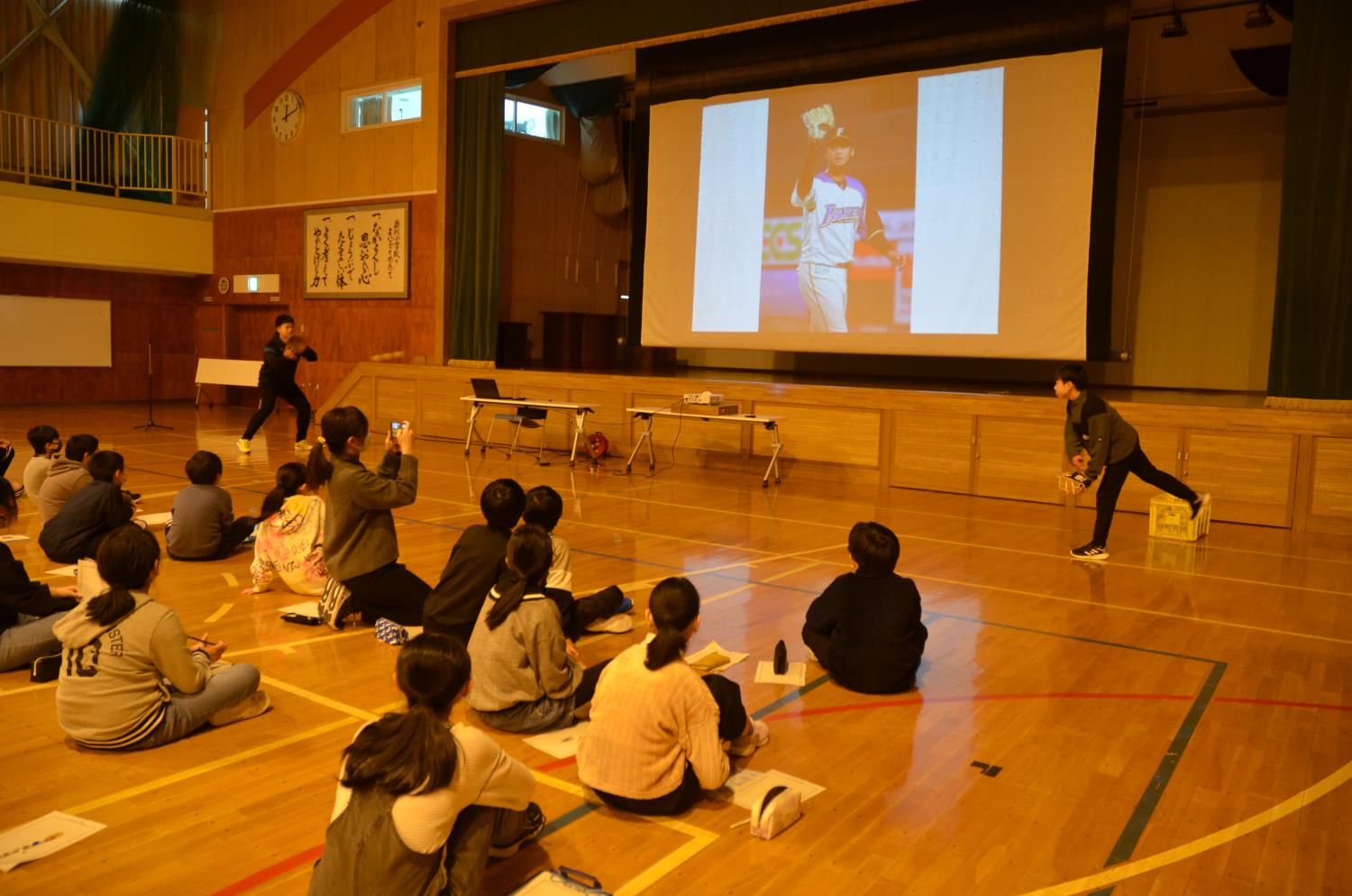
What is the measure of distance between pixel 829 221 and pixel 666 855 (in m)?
10.00

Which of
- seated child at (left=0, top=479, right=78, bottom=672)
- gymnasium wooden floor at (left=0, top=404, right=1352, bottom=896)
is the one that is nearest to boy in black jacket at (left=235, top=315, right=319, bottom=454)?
gymnasium wooden floor at (left=0, top=404, right=1352, bottom=896)

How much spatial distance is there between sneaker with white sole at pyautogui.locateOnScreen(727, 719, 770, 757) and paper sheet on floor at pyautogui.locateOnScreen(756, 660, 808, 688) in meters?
0.63

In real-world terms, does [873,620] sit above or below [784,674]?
A: above

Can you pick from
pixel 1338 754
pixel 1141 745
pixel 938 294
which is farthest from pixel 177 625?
pixel 938 294

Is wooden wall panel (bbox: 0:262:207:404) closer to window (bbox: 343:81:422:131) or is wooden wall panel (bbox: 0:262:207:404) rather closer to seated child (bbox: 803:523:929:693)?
window (bbox: 343:81:422:131)

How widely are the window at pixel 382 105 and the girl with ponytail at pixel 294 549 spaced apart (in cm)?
1063

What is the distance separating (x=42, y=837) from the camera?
2.79 metres

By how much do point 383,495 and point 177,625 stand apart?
136 centimetres

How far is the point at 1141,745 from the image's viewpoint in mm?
3717

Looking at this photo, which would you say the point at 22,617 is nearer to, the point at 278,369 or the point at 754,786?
the point at 754,786

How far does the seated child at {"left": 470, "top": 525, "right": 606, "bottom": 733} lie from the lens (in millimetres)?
3496

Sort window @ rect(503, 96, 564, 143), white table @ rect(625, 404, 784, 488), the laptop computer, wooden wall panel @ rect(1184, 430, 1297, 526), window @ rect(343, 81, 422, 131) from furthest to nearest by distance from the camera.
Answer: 1. window @ rect(503, 96, 564, 143)
2. window @ rect(343, 81, 422, 131)
3. the laptop computer
4. white table @ rect(625, 404, 784, 488)
5. wooden wall panel @ rect(1184, 430, 1297, 526)

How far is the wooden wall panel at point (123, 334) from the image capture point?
16344mm

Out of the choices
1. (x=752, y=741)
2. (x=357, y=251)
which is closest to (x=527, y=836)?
(x=752, y=741)
